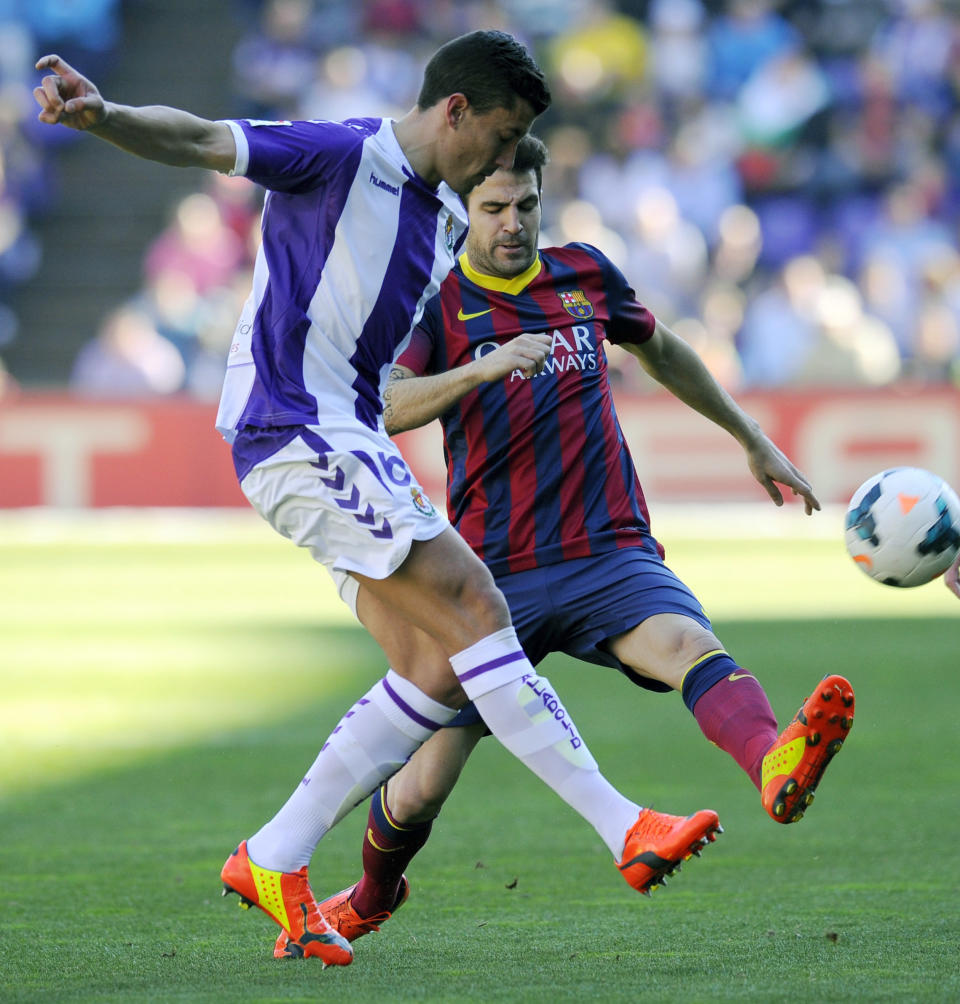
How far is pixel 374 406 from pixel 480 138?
678 millimetres

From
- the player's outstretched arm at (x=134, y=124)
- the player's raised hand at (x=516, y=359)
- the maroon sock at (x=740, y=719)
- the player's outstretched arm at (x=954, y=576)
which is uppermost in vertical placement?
the player's outstretched arm at (x=134, y=124)

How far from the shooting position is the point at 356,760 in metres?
4.21

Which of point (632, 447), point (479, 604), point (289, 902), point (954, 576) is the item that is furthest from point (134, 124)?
point (632, 447)

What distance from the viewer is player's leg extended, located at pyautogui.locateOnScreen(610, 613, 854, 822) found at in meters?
3.86

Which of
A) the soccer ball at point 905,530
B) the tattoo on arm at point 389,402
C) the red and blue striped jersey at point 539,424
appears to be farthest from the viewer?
the red and blue striped jersey at point 539,424

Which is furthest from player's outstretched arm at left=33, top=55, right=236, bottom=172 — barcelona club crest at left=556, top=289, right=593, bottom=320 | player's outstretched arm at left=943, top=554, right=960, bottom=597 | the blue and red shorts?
player's outstretched arm at left=943, top=554, right=960, bottom=597

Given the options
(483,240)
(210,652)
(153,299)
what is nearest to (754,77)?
(153,299)

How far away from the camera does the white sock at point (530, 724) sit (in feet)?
13.1

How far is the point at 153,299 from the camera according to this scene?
1805 cm

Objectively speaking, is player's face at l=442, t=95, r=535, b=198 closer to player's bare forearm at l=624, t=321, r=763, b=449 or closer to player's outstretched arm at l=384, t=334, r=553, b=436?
player's outstretched arm at l=384, t=334, r=553, b=436

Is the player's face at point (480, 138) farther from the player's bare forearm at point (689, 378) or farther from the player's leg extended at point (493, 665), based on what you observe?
the player's bare forearm at point (689, 378)

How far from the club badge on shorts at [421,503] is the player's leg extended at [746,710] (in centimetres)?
75

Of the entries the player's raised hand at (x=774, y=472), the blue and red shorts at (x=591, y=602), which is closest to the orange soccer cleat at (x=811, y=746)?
the blue and red shorts at (x=591, y=602)

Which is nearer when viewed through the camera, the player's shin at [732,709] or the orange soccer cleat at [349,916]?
the player's shin at [732,709]
